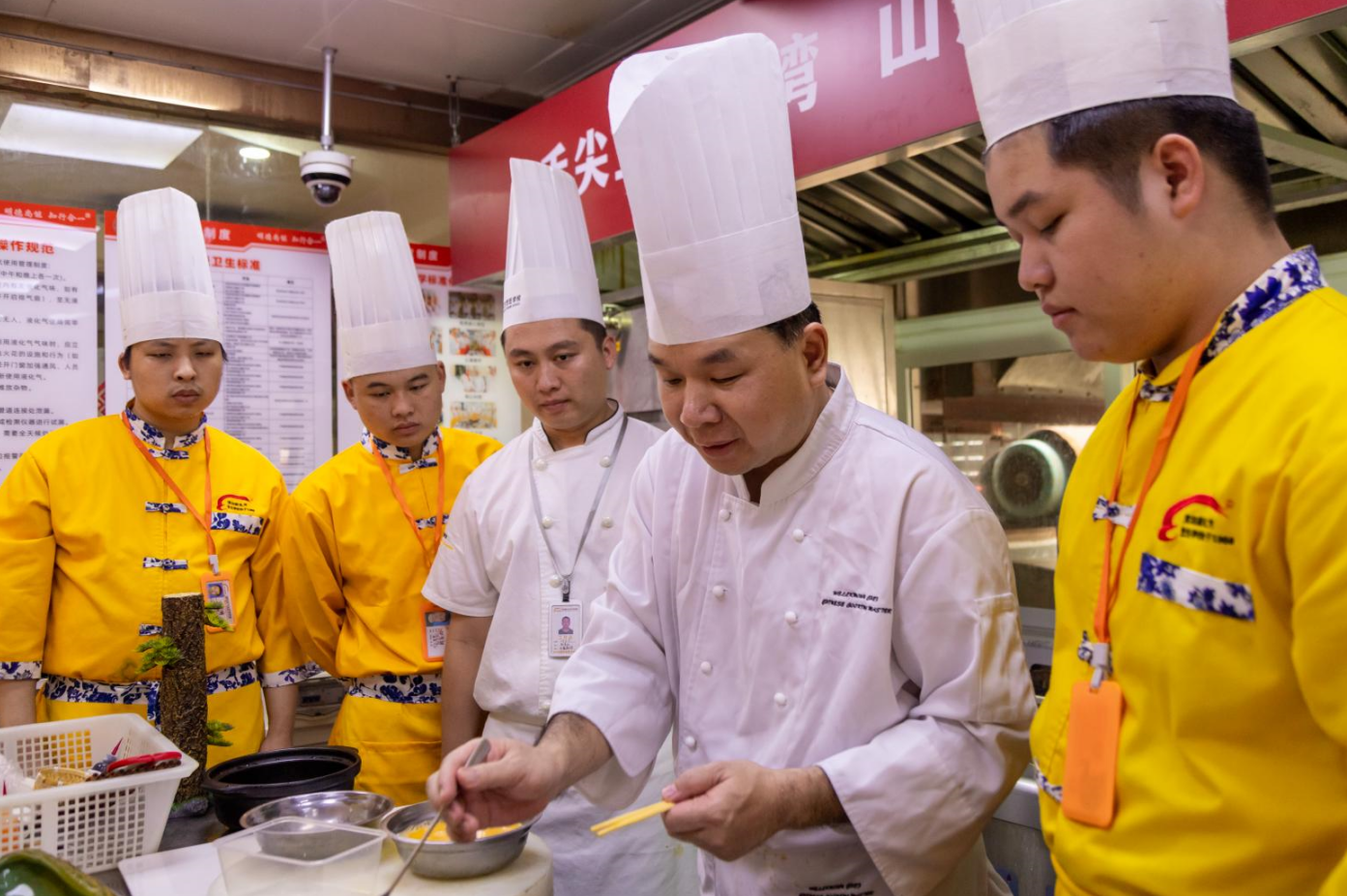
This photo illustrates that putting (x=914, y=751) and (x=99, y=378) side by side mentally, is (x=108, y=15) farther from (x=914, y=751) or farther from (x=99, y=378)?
(x=914, y=751)

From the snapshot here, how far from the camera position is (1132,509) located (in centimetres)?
108

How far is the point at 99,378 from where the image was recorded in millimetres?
3531

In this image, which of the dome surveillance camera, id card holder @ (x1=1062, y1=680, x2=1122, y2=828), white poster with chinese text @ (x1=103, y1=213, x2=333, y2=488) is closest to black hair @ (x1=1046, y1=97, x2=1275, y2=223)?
id card holder @ (x1=1062, y1=680, x2=1122, y2=828)

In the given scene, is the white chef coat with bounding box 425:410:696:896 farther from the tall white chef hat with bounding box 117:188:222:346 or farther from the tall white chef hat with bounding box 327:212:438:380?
the tall white chef hat with bounding box 117:188:222:346

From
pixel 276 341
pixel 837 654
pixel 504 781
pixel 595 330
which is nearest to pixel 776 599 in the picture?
pixel 837 654

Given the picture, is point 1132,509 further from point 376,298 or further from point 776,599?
point 376,298

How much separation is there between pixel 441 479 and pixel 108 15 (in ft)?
6.75

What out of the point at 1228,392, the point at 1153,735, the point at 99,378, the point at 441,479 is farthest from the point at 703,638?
the point at 99,378

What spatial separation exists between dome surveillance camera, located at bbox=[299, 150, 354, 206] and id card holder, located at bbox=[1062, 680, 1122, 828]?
331cm

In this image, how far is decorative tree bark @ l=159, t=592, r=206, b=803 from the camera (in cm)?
196

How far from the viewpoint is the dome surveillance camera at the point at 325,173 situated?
3658 mm

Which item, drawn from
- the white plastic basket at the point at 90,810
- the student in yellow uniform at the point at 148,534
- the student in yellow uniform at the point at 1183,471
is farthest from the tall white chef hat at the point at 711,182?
the student in yellow uniform at the point at 148,534

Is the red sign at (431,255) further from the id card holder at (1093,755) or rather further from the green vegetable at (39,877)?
the id card holder at (1093,755)

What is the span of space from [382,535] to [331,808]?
1.10 metres
